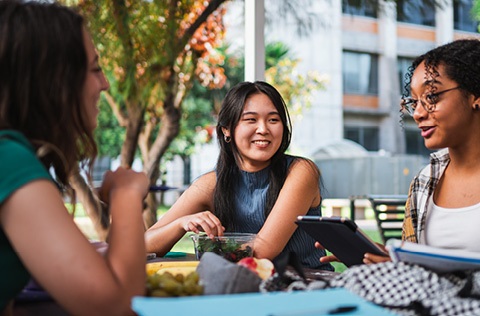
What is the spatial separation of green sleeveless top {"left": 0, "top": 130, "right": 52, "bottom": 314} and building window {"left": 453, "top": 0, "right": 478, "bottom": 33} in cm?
613

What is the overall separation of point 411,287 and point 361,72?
12.8m

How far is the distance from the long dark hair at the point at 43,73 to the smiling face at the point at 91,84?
0.04 ft

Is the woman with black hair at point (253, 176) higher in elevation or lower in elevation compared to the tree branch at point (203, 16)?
lower

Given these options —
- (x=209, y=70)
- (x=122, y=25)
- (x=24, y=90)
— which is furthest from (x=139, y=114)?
(x=24, y=90)

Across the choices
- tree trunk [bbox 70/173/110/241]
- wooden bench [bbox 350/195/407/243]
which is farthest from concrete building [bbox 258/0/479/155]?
wooden bench [bbox 350/195/407/243]

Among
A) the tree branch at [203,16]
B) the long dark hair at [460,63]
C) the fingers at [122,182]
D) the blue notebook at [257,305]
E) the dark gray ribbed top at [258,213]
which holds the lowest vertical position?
the dark gray ribbed top at [258,213]

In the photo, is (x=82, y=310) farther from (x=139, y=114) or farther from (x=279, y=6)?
(x=279, y=6)

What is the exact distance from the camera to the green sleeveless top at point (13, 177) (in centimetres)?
88

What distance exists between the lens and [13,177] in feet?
2.88

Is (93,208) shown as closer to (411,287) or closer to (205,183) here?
(205,183)

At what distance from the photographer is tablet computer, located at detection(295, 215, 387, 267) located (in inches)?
48.6

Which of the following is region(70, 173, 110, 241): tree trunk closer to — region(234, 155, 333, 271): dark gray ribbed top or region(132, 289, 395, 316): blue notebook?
region(234, 155, 333, 271): dark gray ribbed top

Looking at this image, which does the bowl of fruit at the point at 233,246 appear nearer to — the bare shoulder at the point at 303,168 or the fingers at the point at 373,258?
the fingers at the point at 373,258

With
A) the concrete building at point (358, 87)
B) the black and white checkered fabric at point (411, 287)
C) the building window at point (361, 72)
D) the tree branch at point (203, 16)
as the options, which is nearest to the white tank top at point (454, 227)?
the black and white checkered fabric at point (411, 287)
